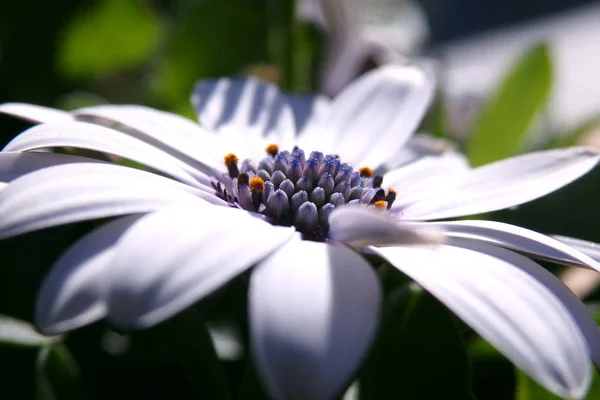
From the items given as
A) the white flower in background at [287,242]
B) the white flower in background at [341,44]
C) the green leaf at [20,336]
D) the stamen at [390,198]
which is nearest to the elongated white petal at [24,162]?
the white flower in background at [287,242]

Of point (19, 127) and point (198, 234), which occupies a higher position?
point (198, 234)

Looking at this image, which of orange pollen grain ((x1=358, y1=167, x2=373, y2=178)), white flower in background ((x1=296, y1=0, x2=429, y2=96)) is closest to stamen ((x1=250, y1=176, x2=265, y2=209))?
orange pollen grain ((x1=358, y1=167, x2=373, y2=178))

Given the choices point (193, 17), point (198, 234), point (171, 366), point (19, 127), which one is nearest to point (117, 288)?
point (198, 234)

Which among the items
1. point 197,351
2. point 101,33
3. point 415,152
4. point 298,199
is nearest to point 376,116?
point 415,152

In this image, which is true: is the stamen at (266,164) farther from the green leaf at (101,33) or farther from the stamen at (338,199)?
the green leaf at (101,33)

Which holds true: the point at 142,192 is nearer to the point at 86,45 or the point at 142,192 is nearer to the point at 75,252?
the point at 75,252

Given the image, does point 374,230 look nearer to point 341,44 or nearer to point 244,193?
point 244,193

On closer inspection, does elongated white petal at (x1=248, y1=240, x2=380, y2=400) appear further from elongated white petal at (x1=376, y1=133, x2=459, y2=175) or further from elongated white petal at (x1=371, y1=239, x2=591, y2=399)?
elongated white petal at (x1=376, y1=133, x2=459, y2=175)
